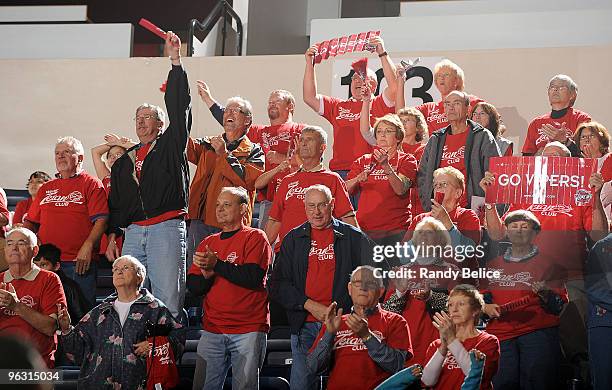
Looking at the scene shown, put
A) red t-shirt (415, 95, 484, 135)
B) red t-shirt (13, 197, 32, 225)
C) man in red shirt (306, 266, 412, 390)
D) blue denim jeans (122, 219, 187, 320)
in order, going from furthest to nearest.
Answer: red t-shirt (13, 197, 32, 225) < red t-shirt (415, 95, 484, 135) < blue denim jeans (122, 219, 187, 320) < man in red shirt (306, 266, 412, 390)

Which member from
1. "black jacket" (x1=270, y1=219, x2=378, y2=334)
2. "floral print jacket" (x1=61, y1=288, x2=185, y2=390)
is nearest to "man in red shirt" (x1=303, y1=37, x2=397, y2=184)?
"black jacket" (x1=270, y1=219, x2=378, y2=334)

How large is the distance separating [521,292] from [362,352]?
791 millimetres

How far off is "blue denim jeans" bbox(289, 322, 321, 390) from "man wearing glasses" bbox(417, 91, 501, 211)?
0.99 metres

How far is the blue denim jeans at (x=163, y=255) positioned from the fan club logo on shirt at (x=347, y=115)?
4.71 ft

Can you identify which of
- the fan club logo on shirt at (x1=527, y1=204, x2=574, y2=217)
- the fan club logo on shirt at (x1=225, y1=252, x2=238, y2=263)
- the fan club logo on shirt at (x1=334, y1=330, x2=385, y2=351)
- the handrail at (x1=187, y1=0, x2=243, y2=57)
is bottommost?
the fan club logo on shirt at (x1=334, y1=330, x2=385, y2=351)

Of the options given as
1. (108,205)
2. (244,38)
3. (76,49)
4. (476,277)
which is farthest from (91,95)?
(476,277)

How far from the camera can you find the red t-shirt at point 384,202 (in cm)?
519

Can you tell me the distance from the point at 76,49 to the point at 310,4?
2.21m

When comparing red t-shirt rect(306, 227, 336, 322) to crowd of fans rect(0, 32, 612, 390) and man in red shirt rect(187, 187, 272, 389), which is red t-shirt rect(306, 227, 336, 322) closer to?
crowd of fans rect(0, 32, 612, 390)

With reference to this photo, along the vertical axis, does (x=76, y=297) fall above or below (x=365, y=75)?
below

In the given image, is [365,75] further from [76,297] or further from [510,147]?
[76,297]

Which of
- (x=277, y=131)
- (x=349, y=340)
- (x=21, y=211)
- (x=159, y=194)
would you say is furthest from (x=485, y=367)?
(x=21, y=211)

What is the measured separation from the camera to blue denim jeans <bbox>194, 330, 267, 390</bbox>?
456 centimetres

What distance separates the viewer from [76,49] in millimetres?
8703
